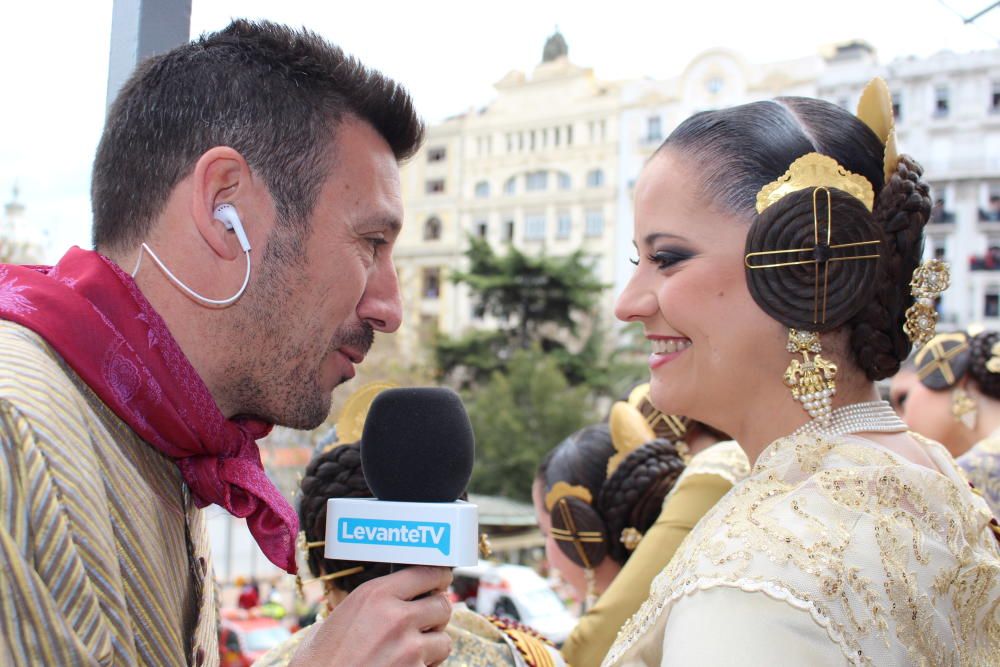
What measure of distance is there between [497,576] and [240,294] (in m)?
11.6

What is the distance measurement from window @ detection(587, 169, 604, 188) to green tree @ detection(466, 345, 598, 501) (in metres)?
12.9

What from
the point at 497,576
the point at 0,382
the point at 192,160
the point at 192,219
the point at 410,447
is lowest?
the point at 497,576

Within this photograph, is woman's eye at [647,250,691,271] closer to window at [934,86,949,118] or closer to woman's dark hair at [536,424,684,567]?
woman's dark hair at [536,424,684,567]

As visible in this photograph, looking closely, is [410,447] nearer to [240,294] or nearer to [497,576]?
[240,294]

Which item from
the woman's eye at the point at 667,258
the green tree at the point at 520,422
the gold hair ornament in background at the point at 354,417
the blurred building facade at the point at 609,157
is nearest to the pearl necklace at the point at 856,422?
the woman's eye at the point at 667,258

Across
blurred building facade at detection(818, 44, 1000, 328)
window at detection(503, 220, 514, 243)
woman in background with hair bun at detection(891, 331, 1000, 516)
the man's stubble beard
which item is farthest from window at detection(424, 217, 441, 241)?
the man's stubble beard

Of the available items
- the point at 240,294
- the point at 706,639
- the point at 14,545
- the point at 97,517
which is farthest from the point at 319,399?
the point at 706,639

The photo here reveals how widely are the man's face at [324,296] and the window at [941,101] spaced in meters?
32.8

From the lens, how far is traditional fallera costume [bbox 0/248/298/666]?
47.5 inches

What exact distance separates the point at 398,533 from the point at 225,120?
2.74ft

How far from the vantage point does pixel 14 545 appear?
1.17m

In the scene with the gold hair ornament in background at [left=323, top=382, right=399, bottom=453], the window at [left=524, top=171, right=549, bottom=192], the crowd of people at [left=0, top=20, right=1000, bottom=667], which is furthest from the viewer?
the window at [left=524, top=171, right=549, bottom=192]

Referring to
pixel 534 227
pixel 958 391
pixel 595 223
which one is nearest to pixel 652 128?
pixel 595 223

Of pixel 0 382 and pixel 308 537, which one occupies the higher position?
pixel 0 382
